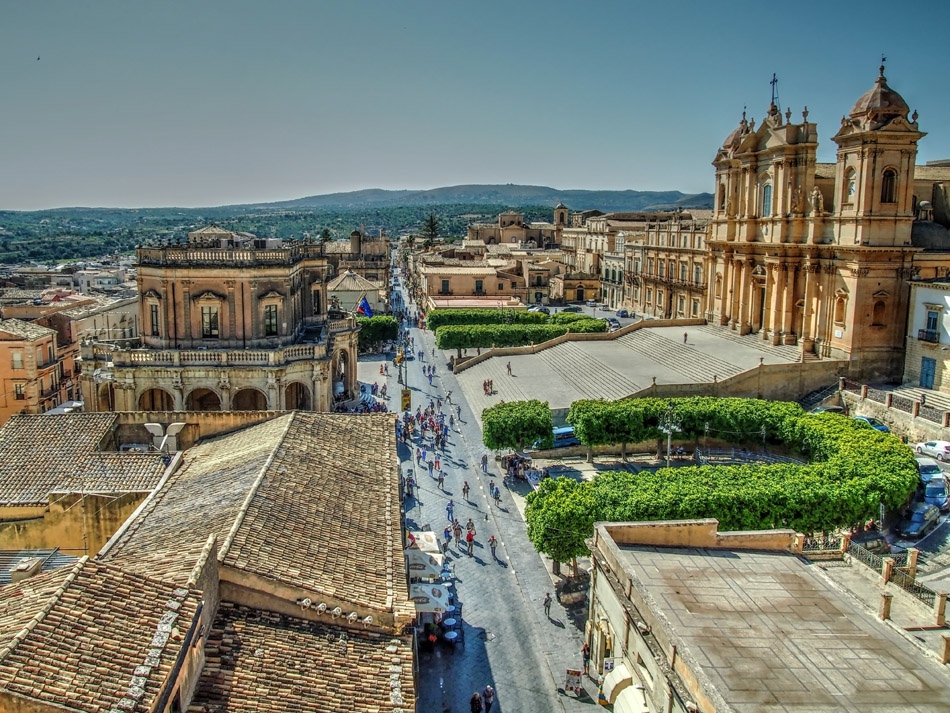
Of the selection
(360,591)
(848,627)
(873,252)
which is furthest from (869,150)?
(360,591)

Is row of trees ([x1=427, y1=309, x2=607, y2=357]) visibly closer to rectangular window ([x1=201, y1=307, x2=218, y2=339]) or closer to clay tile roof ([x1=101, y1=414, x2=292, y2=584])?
rectangular window ([x1=201, y1=307, x2=218, y2=339])

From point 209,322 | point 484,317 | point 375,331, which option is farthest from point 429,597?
point 484,317

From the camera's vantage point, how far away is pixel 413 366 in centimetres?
6244

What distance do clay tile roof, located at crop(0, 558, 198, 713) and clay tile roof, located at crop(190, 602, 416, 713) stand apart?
134 cm

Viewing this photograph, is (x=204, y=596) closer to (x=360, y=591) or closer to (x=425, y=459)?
(x=360, y=591)

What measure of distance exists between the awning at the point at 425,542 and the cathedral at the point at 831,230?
91.0 feet

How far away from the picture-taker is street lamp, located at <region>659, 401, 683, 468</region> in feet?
113

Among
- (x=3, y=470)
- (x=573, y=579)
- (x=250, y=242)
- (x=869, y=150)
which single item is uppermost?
(x=869, y=150)

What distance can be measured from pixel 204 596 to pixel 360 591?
131 inches

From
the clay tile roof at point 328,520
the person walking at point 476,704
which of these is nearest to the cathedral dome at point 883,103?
the clay tile roof at point 328,520

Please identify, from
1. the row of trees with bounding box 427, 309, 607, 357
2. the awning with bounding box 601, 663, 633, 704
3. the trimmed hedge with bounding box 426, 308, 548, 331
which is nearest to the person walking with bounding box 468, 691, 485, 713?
the awning with bounding box 601, 663, 633, 704

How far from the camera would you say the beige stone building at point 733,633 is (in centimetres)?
1449

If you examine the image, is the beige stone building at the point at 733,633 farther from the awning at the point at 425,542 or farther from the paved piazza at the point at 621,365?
the paved piazza at the point at 621,365

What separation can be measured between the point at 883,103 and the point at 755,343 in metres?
15.8
